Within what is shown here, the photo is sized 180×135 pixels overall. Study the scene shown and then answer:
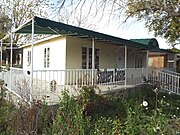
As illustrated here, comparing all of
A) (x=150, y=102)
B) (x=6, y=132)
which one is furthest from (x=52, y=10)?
(x=150, y=102)

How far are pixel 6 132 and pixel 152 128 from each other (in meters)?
3.23

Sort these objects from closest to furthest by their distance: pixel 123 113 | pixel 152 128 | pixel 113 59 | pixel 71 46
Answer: pixel 152 128
pixel 123 113
pixel 71 46
pixel 113 59

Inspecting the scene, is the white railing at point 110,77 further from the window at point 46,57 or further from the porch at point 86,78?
the window at point 46,57

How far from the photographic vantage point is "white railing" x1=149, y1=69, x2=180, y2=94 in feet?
52.0

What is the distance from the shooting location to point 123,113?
24.7 ft

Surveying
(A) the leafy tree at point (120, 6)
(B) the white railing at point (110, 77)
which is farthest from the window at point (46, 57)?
(A) the leafy tree at point (120, 6)

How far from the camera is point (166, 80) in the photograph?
659 inches

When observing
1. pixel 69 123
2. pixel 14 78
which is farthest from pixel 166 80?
pixel 69 123

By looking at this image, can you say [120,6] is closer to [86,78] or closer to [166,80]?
[86,78]

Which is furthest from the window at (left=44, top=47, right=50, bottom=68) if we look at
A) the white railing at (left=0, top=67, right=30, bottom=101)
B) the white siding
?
the white railing at (left=0, top=67, right=30, bottom=101)

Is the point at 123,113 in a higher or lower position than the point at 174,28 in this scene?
lower

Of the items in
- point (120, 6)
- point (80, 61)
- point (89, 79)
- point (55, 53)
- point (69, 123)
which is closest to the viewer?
point (69, 123)

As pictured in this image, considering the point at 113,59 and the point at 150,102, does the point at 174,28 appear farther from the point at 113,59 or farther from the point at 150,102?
the point at 150,102

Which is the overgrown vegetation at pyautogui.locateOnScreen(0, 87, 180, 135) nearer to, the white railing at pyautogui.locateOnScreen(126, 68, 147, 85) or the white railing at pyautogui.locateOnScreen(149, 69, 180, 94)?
the white railing at pyautogui.locateOnScreen(126, 68, 147, 85)
